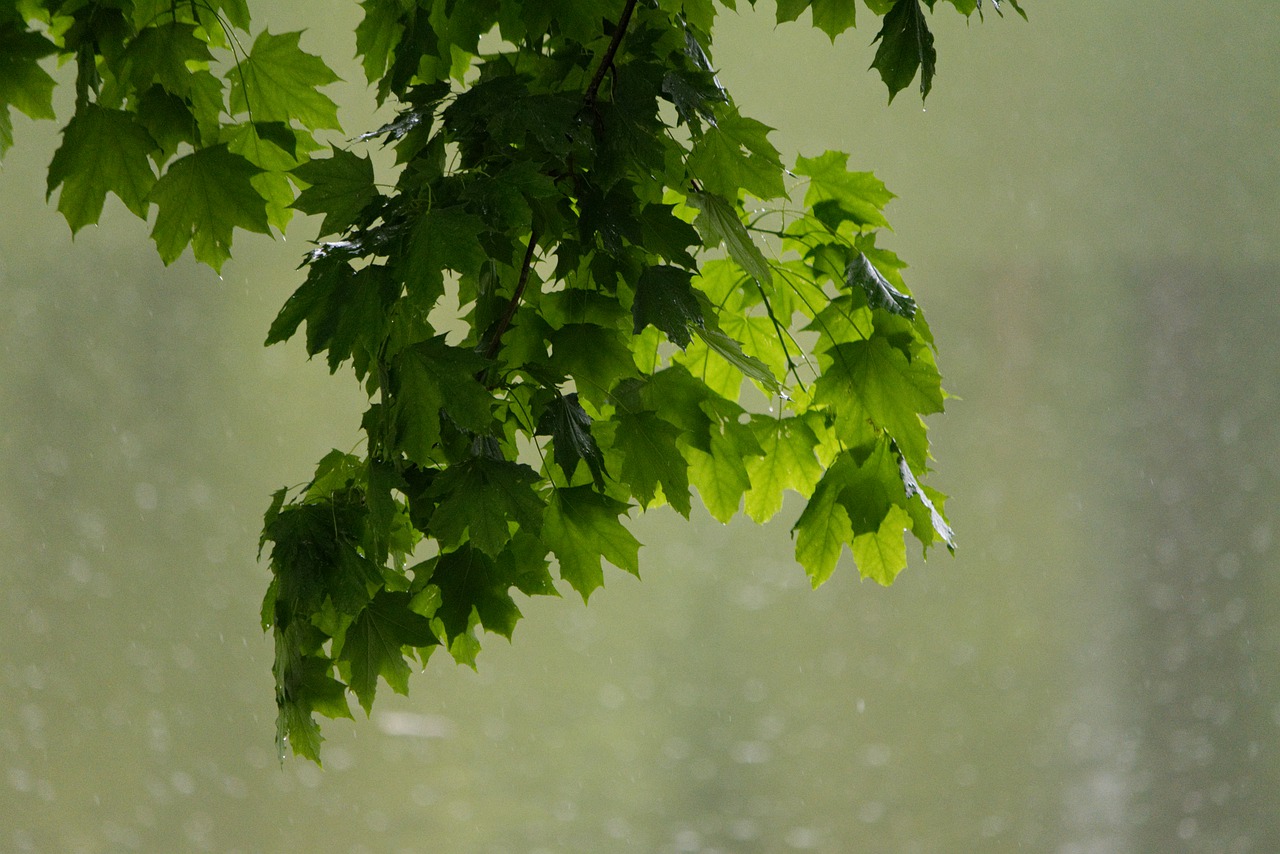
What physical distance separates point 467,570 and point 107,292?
116 cm

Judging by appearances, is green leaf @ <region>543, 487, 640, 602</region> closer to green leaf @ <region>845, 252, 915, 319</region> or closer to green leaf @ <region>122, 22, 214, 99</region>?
green leaf @ <region>845, 252, 915, 319</region>

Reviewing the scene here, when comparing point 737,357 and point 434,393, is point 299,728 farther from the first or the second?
point 737,357

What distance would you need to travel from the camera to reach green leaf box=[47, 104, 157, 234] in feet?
1.97

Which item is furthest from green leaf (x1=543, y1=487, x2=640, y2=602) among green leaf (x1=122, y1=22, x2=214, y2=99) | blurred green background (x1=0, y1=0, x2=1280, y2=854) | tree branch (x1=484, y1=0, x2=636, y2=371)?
blurred green background (x1=0, y1=0, x2=1280, y2=854)

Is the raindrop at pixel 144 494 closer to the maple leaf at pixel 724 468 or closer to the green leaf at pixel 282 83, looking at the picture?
the green leaf at pixel 282 83

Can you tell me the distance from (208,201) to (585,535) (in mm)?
286

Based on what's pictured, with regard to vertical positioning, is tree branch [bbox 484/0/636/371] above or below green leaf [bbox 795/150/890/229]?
below

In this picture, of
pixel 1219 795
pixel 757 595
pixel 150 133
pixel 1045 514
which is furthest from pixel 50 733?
pixel 1219 795

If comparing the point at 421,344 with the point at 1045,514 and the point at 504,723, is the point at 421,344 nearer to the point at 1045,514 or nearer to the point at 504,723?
the point at 504,723

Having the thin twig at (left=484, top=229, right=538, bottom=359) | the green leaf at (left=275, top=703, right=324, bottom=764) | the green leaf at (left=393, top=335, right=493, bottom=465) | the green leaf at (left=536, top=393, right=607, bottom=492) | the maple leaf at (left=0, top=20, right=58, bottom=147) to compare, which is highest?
the maple leaf at (left=0, top=20, right=58, bottom=147)

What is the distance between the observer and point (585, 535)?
64 cm

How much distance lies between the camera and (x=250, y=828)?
1.54 m

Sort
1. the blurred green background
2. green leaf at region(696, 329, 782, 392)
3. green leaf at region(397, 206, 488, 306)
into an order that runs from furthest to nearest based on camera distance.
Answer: the blurred green background < green leaf at region(696, 329, 782, 392) < green leaf at region(397, 206, 488, 306)

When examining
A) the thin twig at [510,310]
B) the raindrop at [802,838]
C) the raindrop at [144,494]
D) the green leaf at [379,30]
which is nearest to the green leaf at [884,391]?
the thin twig at [510,310]
